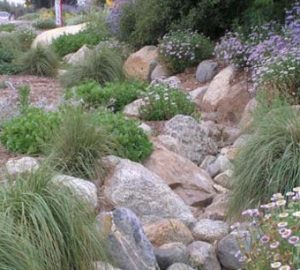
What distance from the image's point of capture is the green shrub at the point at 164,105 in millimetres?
7473

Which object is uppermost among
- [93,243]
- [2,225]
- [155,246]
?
[2,225]

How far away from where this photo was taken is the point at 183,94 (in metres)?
7.80

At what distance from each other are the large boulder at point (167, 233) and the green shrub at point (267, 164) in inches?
17.5

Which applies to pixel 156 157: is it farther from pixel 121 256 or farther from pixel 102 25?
pixel 102 25

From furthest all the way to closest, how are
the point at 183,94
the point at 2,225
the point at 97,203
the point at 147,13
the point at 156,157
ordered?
the point at 147,13 → the point at 183,94 → the point at 156,157 → the point at 97,203 → the point at 2,225

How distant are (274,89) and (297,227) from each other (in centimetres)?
395

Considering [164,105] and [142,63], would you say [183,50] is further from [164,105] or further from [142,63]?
[164,105]

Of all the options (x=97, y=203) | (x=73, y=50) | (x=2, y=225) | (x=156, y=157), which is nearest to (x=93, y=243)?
(x=2, y=225)

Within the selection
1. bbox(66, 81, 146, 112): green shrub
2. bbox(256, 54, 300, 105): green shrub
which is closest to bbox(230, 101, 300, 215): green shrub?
bbox(256, 54, 300, 105): green shrub

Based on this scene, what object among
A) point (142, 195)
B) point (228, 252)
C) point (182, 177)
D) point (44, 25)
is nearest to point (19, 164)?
point (142, 195)

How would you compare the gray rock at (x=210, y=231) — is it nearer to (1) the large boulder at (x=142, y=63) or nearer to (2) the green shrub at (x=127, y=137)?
(2) the green shrub at (x=127, y=137)

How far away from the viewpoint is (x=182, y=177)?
19.1 ft

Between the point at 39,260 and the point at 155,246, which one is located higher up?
the point at 39,260

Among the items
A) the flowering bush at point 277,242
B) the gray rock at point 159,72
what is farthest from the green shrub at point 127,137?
the gray rock at point 159,72
